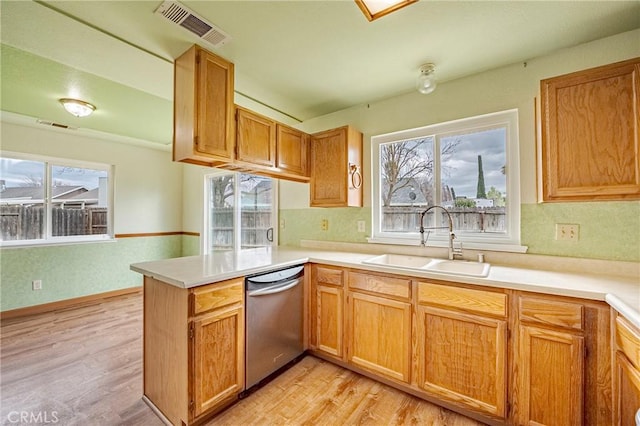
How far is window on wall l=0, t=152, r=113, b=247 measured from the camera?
10.8 ft

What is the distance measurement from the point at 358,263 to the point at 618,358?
1.40 metres

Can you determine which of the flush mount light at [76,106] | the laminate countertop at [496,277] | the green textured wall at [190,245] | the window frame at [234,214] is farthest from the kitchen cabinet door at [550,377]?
the green textured wall at [190,245]

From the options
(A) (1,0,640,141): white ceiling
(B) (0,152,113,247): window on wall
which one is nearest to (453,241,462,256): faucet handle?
(A) (1,0,640,141): white ceiling

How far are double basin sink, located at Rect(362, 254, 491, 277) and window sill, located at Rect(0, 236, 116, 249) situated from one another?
4.06m

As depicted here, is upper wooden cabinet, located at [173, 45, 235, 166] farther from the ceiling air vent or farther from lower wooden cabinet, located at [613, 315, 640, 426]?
lower wooden cabinet, located at [613, 315, 640, 426]

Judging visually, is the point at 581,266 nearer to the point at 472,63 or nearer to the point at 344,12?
the point at 472,63

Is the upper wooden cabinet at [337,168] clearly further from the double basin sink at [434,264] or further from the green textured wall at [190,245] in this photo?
the green textured wall at [190,245]

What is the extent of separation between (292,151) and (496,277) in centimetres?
194

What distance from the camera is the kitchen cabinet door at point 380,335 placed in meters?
1.85

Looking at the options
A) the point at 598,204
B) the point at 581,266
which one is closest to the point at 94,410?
the point at 581,266

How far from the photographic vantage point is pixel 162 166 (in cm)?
468

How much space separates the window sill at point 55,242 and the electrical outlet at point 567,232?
210 inches

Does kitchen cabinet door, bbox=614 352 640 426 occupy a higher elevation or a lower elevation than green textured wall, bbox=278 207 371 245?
lower

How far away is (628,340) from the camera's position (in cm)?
112
